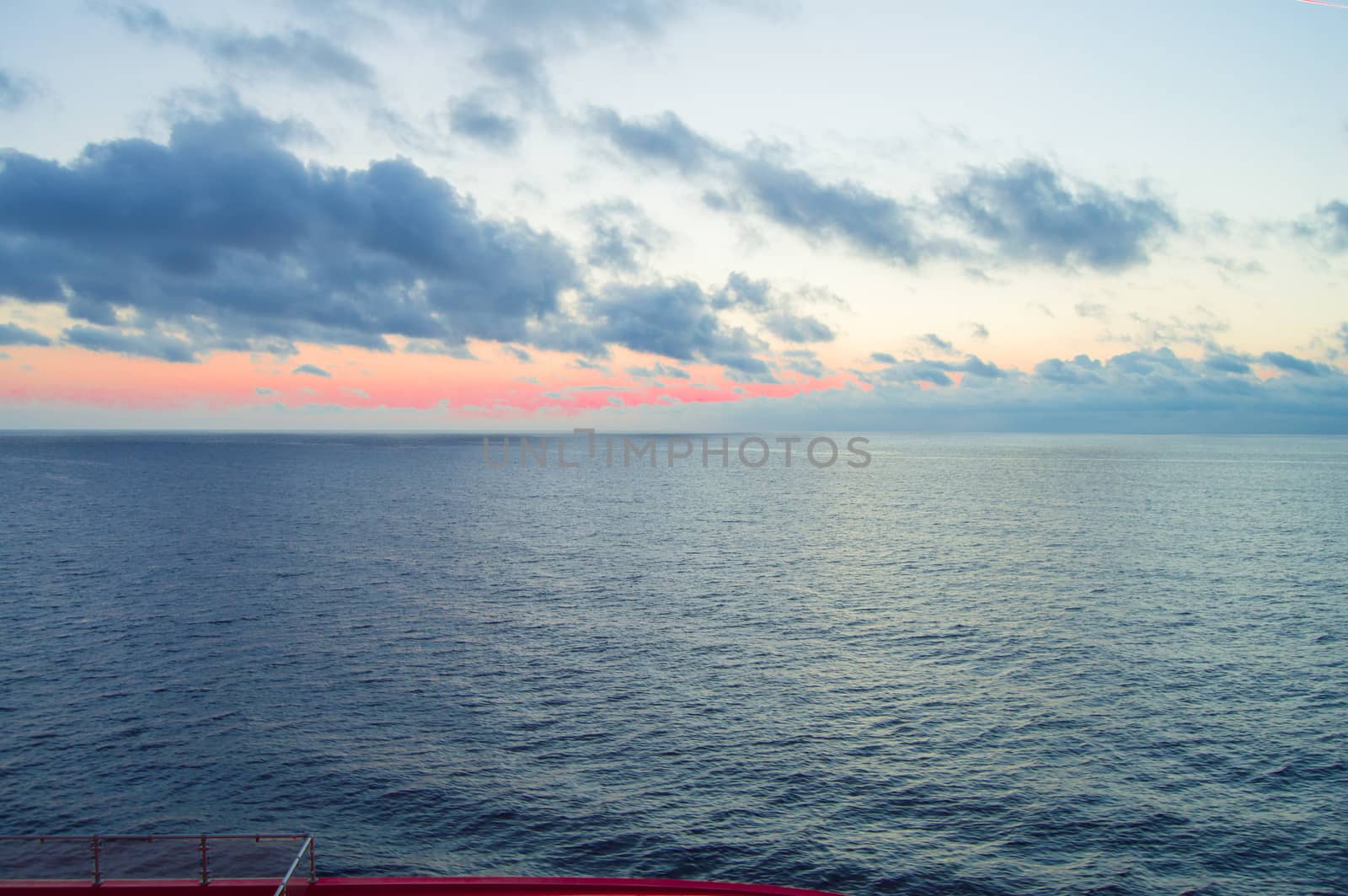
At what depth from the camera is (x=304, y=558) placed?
91688 mm

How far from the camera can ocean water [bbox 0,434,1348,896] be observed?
107 feet

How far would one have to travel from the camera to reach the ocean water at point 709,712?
32688 mm

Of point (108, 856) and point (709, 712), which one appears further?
point (709, 712)

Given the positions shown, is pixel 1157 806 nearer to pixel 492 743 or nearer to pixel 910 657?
pixel 910 657

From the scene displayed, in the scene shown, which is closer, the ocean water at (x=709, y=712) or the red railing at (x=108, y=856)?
the red railing at (x=108, y=856)

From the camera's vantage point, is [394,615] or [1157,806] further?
[394,615]

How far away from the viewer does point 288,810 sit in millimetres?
34719

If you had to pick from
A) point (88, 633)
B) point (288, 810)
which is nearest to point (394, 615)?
point (88, 633)

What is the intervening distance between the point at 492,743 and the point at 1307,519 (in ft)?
461

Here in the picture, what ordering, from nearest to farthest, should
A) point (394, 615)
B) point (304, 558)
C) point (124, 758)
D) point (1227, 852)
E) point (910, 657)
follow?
point (1227, 852), point (124, 758), point (910, 657), point (394, 615), point (304, 558)

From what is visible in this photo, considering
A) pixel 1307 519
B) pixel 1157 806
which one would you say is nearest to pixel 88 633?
pixel 1157 806

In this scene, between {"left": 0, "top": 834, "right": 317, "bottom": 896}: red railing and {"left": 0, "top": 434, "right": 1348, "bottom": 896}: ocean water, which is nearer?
{"left": 0, "top": 834, "right": 317, "bottom": 896}: red railing

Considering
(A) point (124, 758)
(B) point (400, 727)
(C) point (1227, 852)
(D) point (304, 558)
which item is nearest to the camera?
(C) point (1227, 852)

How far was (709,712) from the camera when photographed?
150ft
